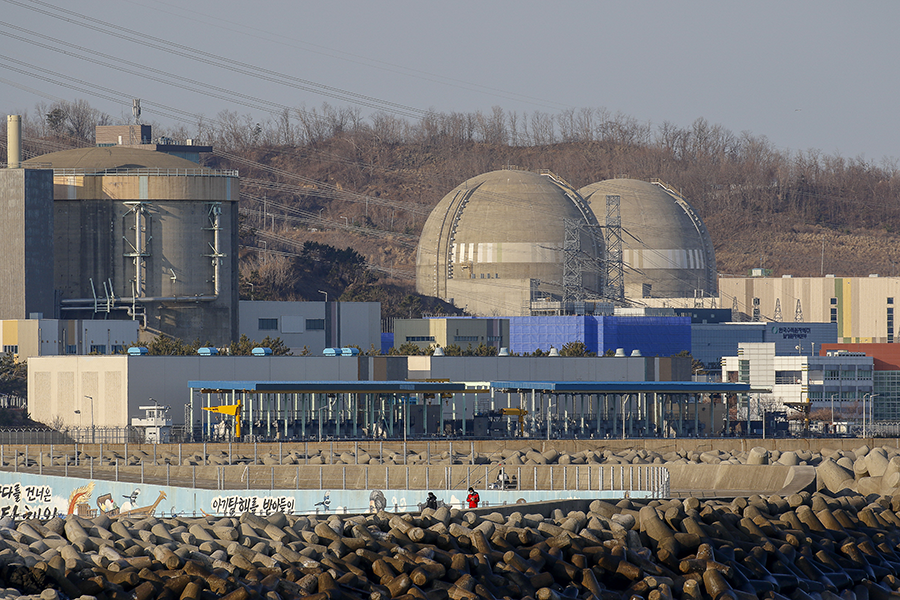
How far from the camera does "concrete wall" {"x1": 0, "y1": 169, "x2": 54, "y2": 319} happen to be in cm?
7931

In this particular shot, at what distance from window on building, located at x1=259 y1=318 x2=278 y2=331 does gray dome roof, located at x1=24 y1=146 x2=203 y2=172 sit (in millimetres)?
10133

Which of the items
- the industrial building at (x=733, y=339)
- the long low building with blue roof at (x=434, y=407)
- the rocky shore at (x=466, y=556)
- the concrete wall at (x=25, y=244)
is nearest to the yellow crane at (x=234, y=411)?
the long low building with blue roof at (x=434, y=407)

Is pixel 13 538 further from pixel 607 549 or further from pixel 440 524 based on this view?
pixel 607 549

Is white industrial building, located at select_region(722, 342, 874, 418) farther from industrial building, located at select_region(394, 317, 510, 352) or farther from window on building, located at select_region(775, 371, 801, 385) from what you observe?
industrial building, located at select_region(394, 317, 510, 352)

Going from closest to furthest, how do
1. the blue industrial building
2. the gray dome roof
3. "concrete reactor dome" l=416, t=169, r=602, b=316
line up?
1. the gray dome roof
2. the blue industrial building
3. "concrete reactor dome" l=416, t=169, r=602, b=316

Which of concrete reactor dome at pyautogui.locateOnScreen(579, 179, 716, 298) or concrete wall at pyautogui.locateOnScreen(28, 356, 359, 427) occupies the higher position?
concrete reactor dome at pyautogui.locateOnScreen(579, 179, 716, 298)

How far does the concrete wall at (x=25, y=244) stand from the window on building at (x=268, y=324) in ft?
41.0

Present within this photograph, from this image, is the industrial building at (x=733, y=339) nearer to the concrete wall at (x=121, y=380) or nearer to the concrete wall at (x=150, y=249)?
the concrete wall at (x=150, y=249)

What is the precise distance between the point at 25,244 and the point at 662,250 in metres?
64.3

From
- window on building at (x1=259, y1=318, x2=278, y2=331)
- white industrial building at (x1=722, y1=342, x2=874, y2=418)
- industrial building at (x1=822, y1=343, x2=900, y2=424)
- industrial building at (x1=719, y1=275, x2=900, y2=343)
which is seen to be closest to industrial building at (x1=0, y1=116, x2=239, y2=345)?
window on building at (x1=259, y1=318, x2=278, y2=331)

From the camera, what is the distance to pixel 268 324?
286ft

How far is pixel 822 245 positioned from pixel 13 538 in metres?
171

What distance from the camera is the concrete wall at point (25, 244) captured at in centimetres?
7931

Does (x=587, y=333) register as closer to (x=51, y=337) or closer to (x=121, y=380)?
(x=51, y=337)
